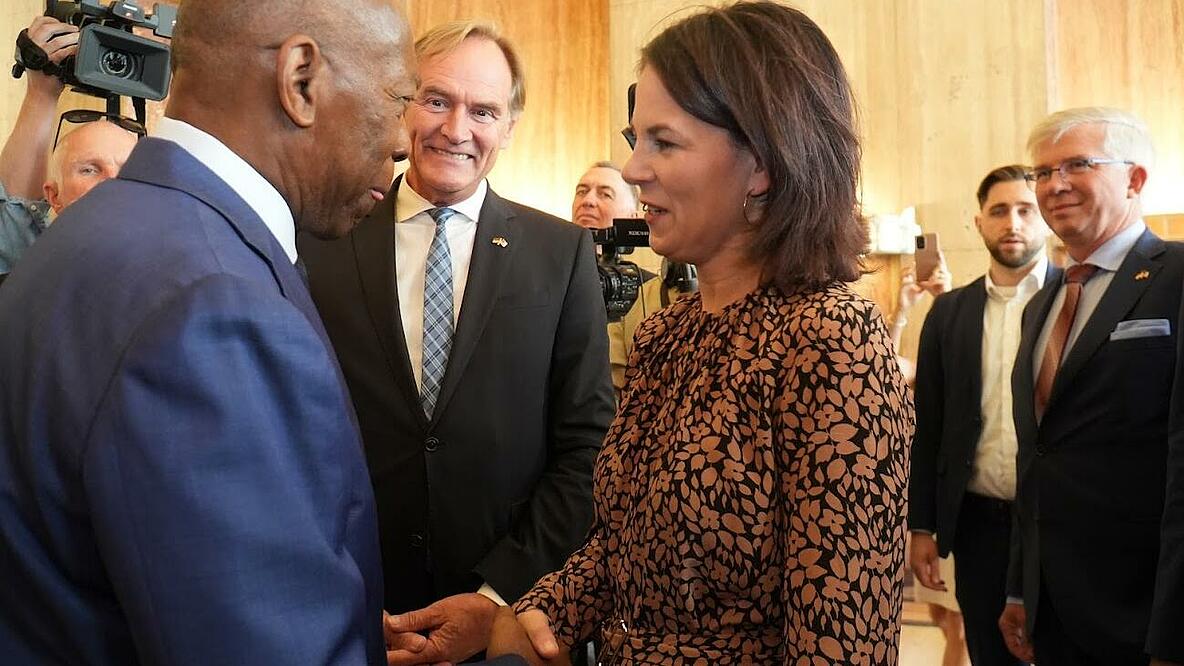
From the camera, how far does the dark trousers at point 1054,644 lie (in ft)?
9.39

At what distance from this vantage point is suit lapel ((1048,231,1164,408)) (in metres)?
2.89

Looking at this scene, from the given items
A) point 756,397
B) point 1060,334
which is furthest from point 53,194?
point 1060,334

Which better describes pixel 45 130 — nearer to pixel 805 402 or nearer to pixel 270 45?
pixel 270 45

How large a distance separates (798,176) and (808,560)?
51 cm

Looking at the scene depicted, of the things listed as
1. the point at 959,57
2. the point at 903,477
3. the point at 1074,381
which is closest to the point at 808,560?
the point at 903,477

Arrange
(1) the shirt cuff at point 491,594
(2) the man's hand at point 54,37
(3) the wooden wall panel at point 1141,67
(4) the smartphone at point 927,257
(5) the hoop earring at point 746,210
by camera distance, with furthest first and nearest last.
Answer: (3) the wooden wall panel at point 1141,67, (4) the smartphone at point 927,257, (2) the man's hand at point 54,37, (1) the shirt cuff at point 491,594, (5) the hoop earring at point 746,210

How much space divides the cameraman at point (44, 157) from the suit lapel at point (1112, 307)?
8.56ft

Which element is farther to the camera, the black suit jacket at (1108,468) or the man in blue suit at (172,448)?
the black suit jacket at (1108,468)

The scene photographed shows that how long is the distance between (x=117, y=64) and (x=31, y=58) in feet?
1.19

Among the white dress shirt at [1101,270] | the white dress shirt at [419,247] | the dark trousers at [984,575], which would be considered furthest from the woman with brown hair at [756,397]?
the dark trousers at [984,575]

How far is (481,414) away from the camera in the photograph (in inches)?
82.0

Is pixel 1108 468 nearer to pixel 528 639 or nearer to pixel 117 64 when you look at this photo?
pixel 528 639

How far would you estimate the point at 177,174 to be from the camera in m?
1.12

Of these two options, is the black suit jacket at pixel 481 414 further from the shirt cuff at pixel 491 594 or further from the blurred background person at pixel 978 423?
Answer: the blurred background person at pixel 978 423
